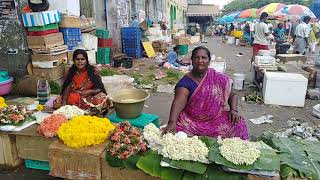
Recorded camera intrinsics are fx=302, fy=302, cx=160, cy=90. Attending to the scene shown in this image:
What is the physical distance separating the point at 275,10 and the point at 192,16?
26.6m

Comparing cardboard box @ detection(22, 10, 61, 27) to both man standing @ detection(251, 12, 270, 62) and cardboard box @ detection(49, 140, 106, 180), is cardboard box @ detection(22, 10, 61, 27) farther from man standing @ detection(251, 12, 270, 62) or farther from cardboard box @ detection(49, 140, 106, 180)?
man standing @ detection(251, 12, 270, 62)

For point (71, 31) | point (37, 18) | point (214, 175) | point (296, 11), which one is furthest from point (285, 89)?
point (296, 11)

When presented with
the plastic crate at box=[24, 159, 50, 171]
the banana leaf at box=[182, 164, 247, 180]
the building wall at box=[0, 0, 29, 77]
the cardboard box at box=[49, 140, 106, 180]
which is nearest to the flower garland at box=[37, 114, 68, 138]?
the cardboard box at box=[49, 140, 106, 180]

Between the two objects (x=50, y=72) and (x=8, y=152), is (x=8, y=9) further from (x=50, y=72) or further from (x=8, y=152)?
(x=8, y=152)

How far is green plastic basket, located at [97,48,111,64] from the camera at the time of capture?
10.8 meters

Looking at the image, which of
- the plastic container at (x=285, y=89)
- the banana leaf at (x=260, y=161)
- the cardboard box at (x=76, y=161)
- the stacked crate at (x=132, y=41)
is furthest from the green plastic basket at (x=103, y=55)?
the banana leaf at (x=260, y=161)

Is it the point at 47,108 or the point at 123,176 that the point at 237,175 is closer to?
the point at 123,176

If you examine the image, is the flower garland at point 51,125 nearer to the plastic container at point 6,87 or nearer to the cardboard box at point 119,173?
the cardboard box at point 119,173

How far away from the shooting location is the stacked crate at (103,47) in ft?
35.1

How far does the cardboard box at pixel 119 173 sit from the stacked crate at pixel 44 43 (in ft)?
15.9

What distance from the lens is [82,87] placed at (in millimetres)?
4641

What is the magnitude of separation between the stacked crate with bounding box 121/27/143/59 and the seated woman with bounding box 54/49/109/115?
866 cm

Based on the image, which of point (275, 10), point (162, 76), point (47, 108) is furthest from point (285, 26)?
point (47, 108)

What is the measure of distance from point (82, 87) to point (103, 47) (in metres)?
6.36
